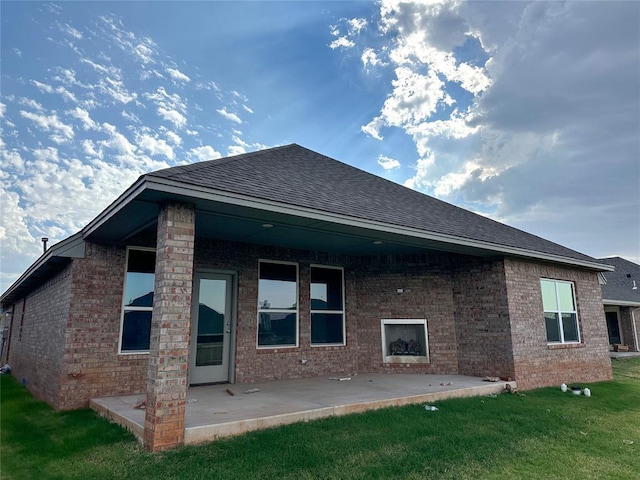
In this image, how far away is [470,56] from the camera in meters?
10.6

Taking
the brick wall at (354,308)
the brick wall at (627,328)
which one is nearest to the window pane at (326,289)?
the brick wall at (354,308)

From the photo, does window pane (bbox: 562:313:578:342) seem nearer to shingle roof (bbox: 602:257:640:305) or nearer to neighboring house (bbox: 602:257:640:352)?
neighboring house (bbox: 602:257:640:352)

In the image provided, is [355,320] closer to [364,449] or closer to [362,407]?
[362,407]

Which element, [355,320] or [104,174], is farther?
[104,174]

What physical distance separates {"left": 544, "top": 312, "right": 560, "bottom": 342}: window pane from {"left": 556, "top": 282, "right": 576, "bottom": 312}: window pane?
17.5 inches

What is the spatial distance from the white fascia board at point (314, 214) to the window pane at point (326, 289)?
2984mm

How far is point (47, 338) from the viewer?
7.06 m

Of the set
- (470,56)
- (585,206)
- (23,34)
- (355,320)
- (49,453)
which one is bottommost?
(49,453)

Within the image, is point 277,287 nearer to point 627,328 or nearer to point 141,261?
point 141,261

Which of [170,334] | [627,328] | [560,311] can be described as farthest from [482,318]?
[627,328]

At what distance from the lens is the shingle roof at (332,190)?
4.61m

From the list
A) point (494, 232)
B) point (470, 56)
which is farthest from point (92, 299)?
point (470, 56)

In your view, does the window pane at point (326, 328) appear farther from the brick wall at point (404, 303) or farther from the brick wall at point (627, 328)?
the brick wall at point (627, 328)

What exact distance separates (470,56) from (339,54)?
372 cm
